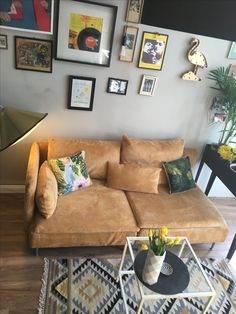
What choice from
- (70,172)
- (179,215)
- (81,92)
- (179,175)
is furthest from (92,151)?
(179,215)

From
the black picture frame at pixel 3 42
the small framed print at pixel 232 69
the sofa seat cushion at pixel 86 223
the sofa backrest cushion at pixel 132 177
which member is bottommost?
the sofa seat cushion at pixel 86 223

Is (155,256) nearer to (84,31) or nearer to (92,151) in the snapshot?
(92,151)

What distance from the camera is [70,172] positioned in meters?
2.39

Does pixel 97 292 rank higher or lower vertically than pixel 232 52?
lower

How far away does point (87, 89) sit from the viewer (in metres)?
2.57

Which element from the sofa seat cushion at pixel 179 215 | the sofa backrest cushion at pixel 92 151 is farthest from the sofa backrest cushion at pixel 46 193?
the sofa seat cushion at pixel 179 215

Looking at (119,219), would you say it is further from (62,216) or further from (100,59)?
(100,59)

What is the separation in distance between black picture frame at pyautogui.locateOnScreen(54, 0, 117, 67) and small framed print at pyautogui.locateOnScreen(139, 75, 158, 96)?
0.40 metres

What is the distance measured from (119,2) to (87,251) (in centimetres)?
212

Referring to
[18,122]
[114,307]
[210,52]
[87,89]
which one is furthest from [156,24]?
[114,307]

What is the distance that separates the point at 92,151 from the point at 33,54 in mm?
985

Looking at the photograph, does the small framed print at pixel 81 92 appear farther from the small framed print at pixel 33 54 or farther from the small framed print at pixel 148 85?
the small framed print at pixel 148 85

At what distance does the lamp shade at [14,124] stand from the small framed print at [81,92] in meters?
0.58

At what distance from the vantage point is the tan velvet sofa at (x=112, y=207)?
2.11 m
